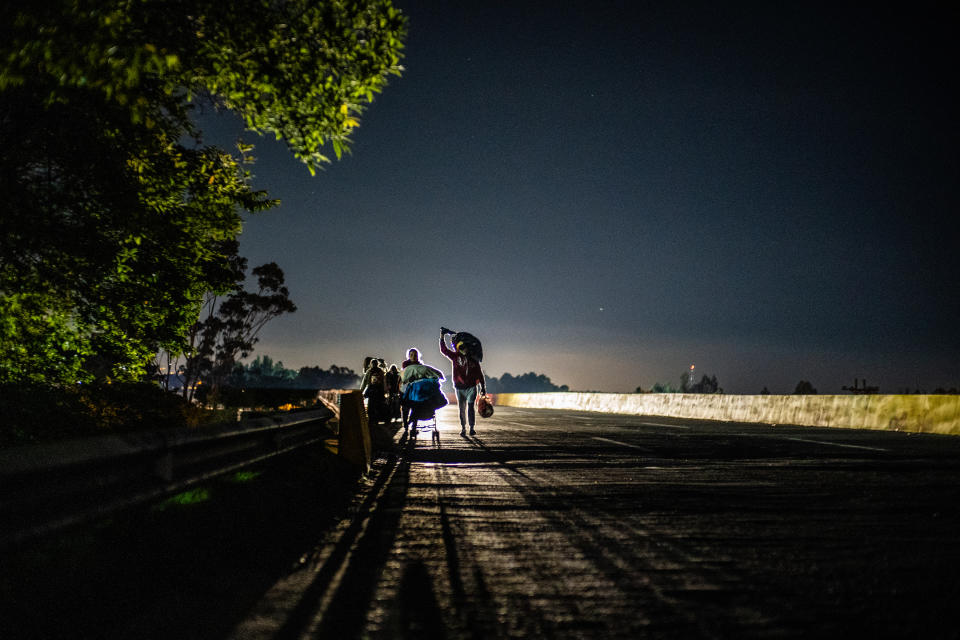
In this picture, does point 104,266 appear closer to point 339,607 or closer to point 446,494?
point 446,494

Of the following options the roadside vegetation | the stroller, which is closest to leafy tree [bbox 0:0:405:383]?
the roadside vegetation

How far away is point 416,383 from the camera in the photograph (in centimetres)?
1518

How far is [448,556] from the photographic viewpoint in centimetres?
485

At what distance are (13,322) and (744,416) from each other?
870 inches

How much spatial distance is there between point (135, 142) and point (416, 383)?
706cm

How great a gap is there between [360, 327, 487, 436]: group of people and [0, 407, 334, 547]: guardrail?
6994mm

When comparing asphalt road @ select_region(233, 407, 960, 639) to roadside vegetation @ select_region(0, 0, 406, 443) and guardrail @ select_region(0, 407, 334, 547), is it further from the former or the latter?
roadside vegetation @ select_region(0, 0, 406, 443)

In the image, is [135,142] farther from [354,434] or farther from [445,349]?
[445,349]

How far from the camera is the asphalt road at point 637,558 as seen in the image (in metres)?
3.40

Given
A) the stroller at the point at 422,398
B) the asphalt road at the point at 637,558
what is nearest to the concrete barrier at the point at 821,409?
the asphalt road at the point at 637,558

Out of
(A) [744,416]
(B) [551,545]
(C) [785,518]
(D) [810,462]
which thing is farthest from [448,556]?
(A) [744,416]

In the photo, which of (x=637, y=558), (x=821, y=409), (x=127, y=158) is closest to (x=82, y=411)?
(x=127, y=158)

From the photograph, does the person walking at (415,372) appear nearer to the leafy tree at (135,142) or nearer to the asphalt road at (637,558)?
the leafy tree at (135,142)

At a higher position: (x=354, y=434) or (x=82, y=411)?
(x=82, y=411)
